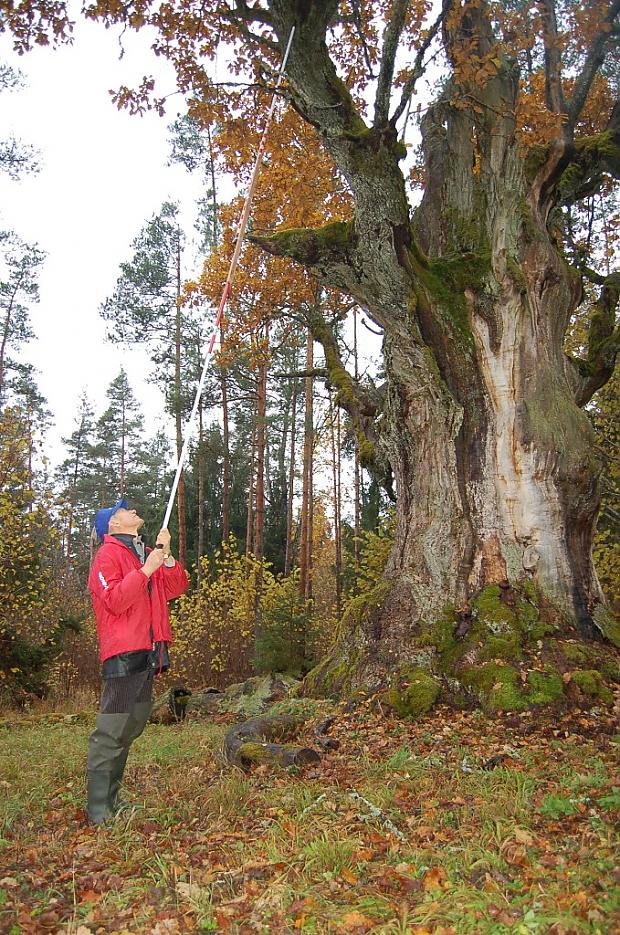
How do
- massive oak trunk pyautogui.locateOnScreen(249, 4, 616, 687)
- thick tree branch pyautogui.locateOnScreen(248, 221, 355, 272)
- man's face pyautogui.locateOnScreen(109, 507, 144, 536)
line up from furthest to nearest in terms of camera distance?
thick tree branch pyautogui.locateOnScreen(248, 221, 355, 272) < massive oak trunk pyautogui.locateOnScreen(249, 4, 616, 687) < man's face pyautogui.locateOnScreen(109, 507, 144, 536)

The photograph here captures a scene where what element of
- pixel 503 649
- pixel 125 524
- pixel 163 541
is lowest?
pixel 503 649

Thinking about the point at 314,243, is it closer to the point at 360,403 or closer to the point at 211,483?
the point at 360,403

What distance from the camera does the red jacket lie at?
419 centimetres

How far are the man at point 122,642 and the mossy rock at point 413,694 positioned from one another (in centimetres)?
258

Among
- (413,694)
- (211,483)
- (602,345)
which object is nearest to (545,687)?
(413,694)

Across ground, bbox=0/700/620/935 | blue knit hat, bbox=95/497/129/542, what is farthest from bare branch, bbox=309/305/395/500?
blue knit hat, bbox=95/497/129/542

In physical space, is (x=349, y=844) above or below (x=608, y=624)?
below

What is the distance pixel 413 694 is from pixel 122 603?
323cm

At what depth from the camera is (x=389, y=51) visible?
232 inches

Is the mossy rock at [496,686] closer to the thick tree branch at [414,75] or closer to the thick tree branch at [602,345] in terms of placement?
the thick tree branch at [602,345]

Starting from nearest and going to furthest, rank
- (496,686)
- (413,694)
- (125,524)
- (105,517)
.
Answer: (125,524), (105,517), (496,686), (413,694)

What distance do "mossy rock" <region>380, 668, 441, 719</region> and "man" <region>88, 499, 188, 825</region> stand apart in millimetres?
2577

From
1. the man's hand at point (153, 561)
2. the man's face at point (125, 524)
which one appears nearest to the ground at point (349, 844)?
the man's hand at point (153, 561)

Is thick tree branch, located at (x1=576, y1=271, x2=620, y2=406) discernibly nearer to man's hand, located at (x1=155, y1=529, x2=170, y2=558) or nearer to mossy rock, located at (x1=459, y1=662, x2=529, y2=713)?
mossy rock, located at (x1=459, y1=662, x2=529, y2=713)
